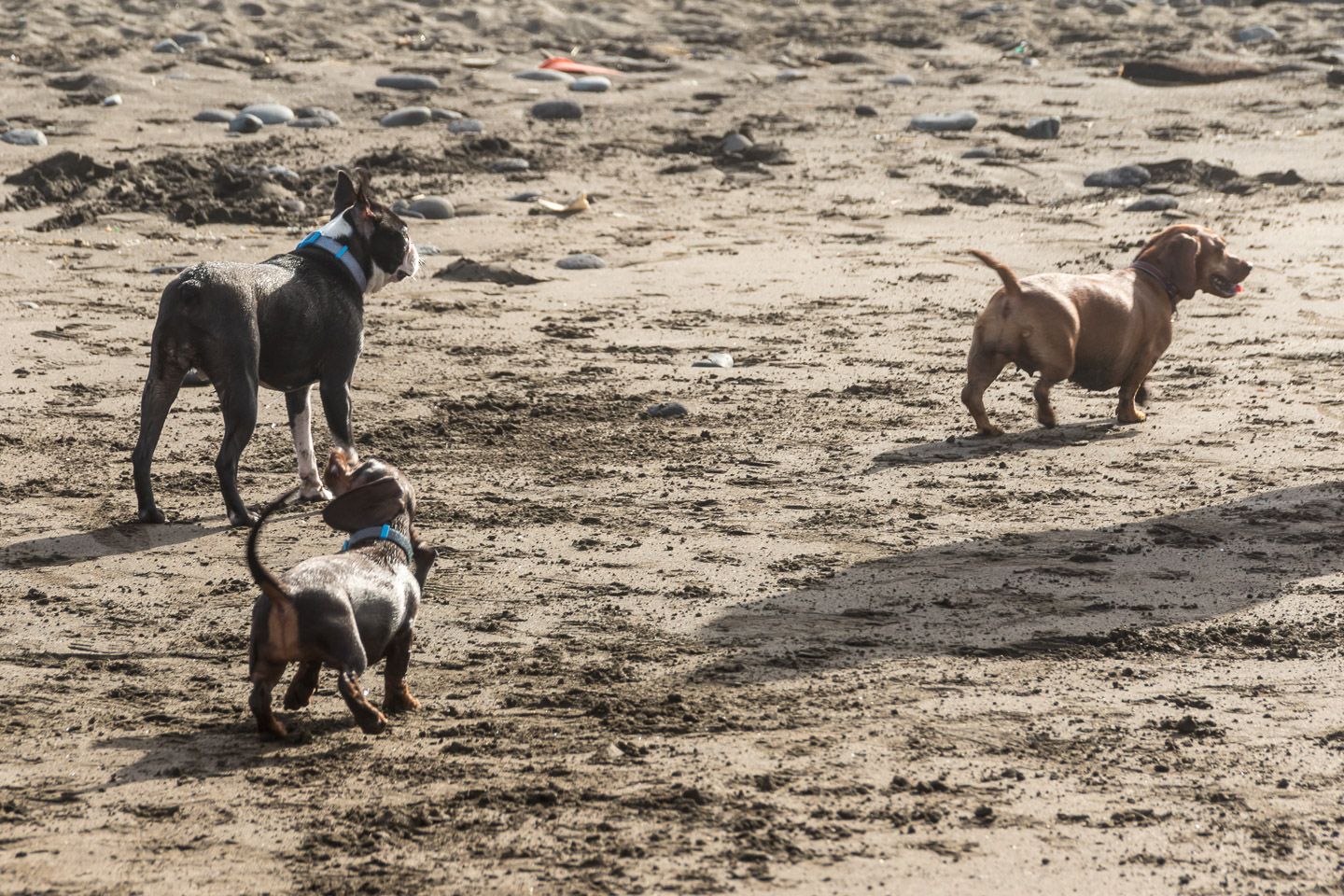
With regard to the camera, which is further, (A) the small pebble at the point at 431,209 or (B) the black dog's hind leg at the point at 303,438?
(A) the small pebble at the point at 431,209

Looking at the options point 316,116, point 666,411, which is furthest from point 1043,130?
point 666,411

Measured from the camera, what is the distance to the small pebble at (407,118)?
13.5 meters

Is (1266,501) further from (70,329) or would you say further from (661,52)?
(661,52)

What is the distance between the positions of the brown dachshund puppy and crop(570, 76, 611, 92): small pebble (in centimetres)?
817

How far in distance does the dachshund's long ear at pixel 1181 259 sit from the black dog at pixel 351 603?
465 cm

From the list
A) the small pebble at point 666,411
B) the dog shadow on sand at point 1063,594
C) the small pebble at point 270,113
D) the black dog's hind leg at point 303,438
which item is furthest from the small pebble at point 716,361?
the small pebble at point 270,113

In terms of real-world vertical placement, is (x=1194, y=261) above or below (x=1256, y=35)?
below

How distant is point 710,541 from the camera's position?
5.86m

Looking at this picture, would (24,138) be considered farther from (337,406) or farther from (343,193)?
(337,406)

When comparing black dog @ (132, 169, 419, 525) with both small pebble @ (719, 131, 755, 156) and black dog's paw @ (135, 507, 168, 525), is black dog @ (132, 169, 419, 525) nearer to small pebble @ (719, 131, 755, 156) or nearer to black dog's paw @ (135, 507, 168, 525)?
black dog's paw @ (135, 507, 168, 525)

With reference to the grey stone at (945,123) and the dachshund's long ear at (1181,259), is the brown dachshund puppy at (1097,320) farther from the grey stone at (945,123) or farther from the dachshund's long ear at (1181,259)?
the grey stone at (945,123)

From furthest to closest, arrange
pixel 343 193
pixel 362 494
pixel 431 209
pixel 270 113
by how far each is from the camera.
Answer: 1. pixel 270 113
2. pixel 431 209
3. pixel 343 193
4. pixel 362 494

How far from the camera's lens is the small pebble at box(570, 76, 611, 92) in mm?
15195

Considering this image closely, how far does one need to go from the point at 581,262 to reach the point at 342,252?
12.1 ft
